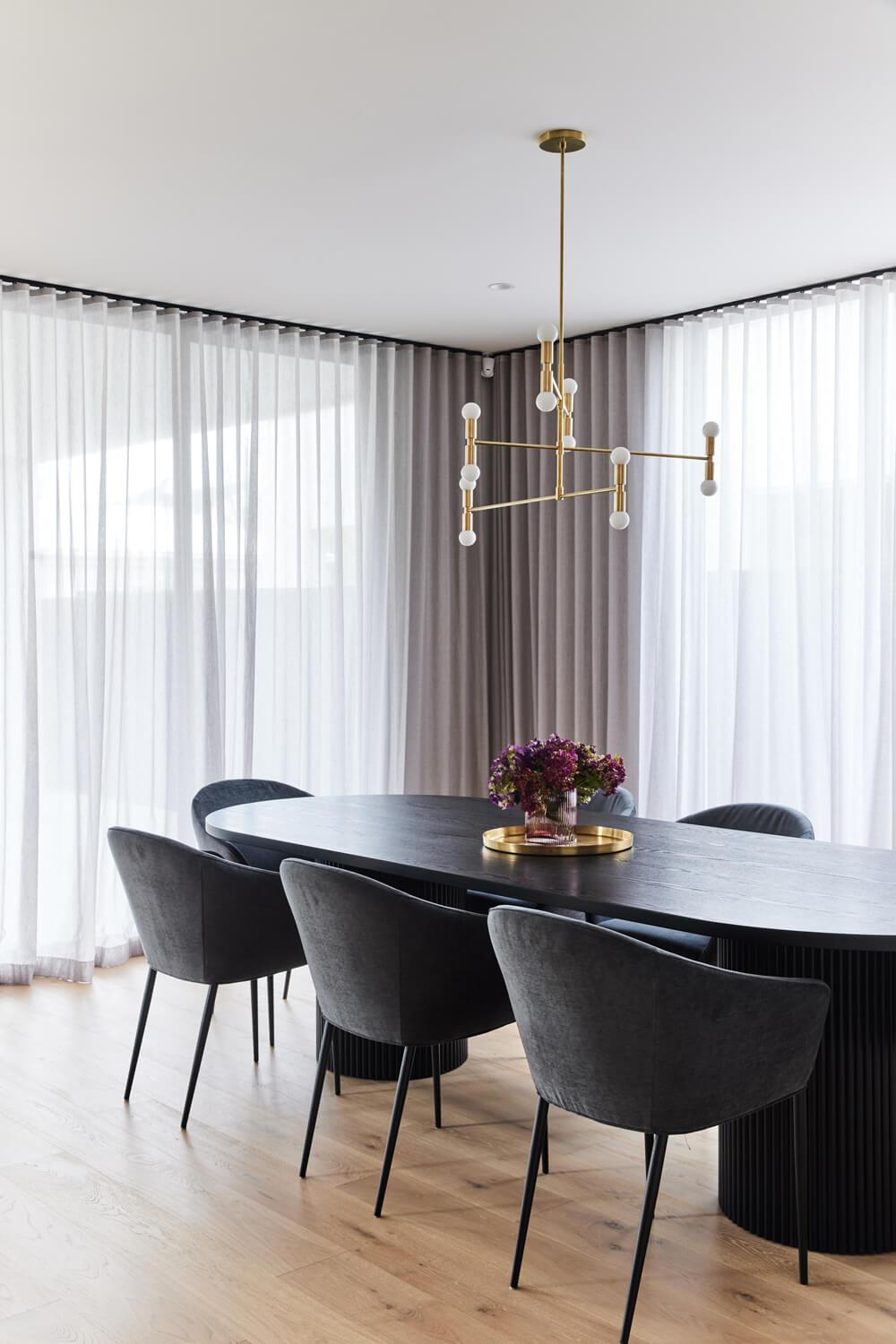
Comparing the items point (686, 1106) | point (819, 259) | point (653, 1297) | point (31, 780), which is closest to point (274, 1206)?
point (653, 1297)

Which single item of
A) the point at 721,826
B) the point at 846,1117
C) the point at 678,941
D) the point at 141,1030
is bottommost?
the point at 141,1030

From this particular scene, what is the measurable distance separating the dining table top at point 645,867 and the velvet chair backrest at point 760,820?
32 centimetres

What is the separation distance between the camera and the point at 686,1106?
96.0 inches

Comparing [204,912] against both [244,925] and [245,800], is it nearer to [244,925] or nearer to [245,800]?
[244,925]

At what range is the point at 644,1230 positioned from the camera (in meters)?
2.40

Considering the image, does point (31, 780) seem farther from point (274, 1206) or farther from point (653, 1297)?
point (653, 1297)

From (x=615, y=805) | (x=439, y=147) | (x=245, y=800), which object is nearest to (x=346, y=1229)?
(x=615, y=805)

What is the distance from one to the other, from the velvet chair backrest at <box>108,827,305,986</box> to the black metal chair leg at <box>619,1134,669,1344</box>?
1.47 metres

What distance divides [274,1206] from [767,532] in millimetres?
3453

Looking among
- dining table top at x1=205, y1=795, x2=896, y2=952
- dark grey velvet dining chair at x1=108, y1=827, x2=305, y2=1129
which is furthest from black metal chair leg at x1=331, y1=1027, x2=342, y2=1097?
dining table top at x1=205, y1=795, x2=896, y2=952

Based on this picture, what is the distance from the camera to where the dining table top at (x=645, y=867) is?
8.63ft

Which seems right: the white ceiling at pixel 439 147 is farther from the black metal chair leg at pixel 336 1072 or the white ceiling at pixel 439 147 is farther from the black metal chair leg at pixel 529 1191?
the black metal chair leg at pixel 336 1072

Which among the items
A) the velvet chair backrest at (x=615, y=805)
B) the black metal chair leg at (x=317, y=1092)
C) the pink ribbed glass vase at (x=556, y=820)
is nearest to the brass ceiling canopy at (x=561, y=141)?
the pink ribbed glass vase at (x=556, y=820)

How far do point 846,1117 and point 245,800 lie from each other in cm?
→ 261
